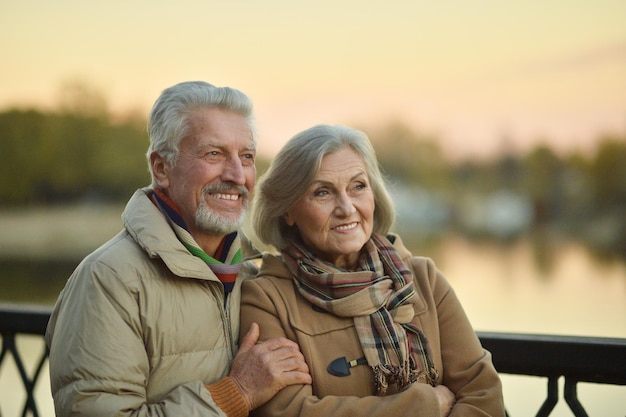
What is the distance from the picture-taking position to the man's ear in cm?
Result: 212

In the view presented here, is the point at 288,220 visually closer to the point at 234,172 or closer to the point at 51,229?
the point at 234,172

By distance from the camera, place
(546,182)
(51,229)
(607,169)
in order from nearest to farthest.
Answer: (546,182) → (607,169) → (51,229)

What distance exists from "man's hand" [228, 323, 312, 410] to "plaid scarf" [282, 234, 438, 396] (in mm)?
201

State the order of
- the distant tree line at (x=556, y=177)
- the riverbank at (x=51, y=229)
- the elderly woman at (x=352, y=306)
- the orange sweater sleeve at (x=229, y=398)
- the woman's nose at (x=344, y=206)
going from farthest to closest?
the riverbank at (x=51, y=229) → the distant tree line at (x=556, y=177) → the woman's nose at (x=344, y=206) → the elderly woman at (x=352, y=306) → the orange sweater sleeve at (x=229, y=398)

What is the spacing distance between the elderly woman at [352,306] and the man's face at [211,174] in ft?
0.66

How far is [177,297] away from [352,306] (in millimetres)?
564

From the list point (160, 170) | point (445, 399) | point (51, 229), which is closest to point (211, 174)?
point (160, 170)

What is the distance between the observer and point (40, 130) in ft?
30.9

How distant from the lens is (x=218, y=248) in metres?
2.16

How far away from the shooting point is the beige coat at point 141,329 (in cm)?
171

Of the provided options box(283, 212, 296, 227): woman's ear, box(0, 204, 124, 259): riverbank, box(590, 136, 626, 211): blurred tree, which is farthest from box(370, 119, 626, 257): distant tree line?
box(0, 204, 124, 259): riverbank

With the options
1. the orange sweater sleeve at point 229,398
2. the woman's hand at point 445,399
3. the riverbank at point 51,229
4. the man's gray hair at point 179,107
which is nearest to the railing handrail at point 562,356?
the woman's hand at point 445,399

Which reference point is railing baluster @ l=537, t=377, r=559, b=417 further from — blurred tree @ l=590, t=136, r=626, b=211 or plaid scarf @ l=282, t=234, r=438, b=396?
blurred tree @ l=590, t=136, r=626, b=211

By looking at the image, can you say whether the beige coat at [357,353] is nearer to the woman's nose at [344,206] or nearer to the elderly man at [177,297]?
the elderly man at [177,297]
